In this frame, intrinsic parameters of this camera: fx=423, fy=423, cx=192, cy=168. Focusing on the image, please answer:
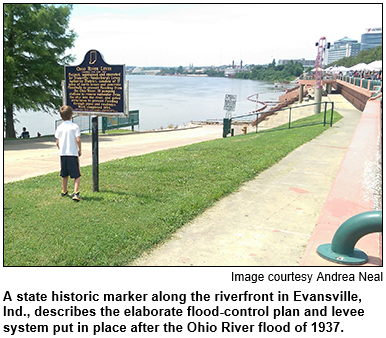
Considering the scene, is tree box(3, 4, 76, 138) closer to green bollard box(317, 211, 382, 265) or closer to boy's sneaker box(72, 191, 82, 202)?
boy's sneaker box(72, 191, 82, 202)

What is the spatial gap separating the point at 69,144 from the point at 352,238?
414 centimetres

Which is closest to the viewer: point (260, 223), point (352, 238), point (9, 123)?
point (352, 238)

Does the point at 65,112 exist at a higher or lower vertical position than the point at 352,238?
higher

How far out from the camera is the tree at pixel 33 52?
21719 mm

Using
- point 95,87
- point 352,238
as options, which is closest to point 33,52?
point 95,87

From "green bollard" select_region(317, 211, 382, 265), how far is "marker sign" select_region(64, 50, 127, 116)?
12.4ft

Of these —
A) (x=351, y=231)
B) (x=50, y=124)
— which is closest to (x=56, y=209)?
(x=351, y=231)

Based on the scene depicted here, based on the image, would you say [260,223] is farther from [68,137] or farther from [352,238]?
[68,137]

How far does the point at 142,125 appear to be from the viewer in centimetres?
4759

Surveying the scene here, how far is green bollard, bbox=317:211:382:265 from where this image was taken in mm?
4000

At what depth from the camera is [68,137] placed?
20.5ft

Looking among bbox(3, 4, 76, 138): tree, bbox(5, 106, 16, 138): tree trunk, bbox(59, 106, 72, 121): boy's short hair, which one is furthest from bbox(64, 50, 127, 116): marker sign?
bbox(5, 106, 16, 138): tree trunk

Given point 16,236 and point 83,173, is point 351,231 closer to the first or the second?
point 16,236

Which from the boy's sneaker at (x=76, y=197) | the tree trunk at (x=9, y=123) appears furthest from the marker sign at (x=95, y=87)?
the tree trunk at (x=9, y=123)
